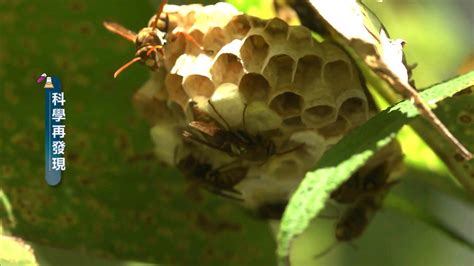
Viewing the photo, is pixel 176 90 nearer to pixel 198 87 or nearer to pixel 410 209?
pixel 198 87

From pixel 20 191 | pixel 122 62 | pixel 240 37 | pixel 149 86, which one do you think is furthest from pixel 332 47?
pixel 20 191

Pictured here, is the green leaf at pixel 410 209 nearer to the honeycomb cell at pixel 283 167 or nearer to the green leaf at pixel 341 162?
the honeycomb cell at pixel 283 167

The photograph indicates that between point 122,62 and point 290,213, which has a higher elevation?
point 290,213

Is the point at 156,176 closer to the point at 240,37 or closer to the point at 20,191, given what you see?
the point at 20,191

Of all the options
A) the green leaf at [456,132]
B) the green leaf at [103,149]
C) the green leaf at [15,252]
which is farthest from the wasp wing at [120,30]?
the green leaf at [456,132]

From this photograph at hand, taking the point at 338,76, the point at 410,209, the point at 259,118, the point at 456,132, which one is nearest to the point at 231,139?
the point at 259,118

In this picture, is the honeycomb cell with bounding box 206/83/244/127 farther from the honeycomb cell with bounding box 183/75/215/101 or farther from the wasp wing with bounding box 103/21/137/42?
the wasp wing with bounding box 103/21/137/42
